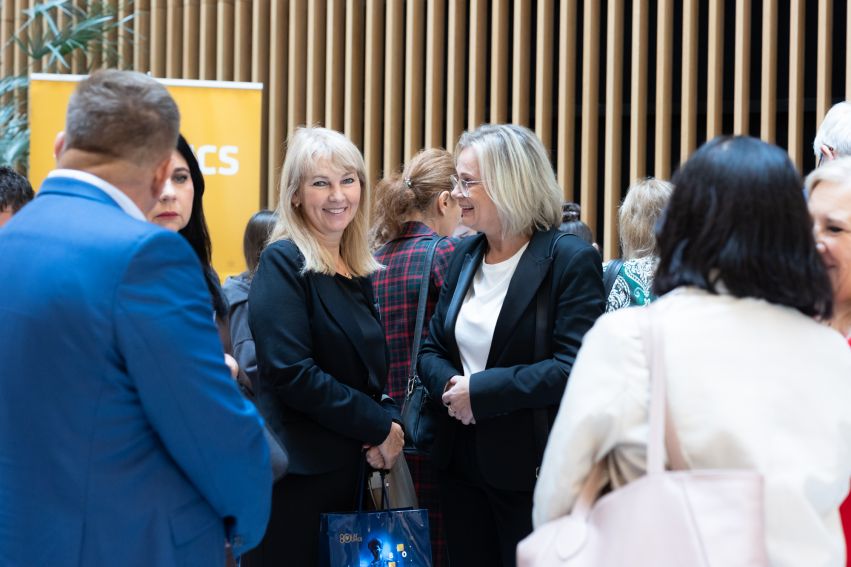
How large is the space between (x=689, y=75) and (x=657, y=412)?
394 centimetres

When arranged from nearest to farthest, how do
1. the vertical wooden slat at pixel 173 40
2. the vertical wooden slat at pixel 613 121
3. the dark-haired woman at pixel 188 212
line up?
the dark-haired woman at pixel 188 212
the vertical wooden slat at pixel 613 121
the vertical wooden slat at pixel 173 40

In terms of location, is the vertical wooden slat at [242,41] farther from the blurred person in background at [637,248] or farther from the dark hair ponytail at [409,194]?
the blurred person in background at [637,248]

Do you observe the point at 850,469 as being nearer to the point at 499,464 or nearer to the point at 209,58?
the point at 499,464

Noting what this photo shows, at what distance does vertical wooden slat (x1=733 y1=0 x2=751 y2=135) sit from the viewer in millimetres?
4914

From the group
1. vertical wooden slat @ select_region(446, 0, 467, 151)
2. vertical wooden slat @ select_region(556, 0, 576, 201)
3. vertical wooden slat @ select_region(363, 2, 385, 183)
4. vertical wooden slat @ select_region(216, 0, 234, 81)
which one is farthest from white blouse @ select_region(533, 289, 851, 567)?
vertical wooden slat @ select_region(216, 0, 234, 81)

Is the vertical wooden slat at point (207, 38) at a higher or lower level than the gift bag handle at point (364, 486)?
higher

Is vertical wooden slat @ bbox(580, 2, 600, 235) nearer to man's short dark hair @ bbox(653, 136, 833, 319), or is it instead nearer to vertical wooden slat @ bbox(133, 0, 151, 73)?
vertical wooden slat @ bbox(133, 0, 151, 73)

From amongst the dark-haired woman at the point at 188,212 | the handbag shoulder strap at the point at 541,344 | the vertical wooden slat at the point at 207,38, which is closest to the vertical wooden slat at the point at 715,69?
the handbag shoulder strap at the point at 541,344

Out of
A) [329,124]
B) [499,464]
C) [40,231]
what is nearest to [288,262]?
[499,464]

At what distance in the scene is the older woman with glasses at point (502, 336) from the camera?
2744 millimetres

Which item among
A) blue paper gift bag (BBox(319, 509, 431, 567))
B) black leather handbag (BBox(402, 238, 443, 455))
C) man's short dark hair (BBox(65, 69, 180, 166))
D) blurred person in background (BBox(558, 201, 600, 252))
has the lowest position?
blue paper gift bag (BBox(319, 509, 431, 567))

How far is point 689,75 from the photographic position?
513 cm

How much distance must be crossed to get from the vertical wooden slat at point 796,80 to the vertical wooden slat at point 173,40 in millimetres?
4172

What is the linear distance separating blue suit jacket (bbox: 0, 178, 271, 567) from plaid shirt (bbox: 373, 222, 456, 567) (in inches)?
61.2
